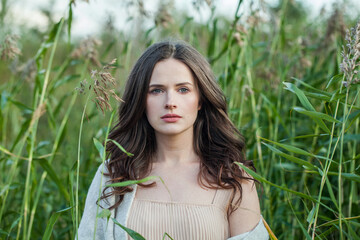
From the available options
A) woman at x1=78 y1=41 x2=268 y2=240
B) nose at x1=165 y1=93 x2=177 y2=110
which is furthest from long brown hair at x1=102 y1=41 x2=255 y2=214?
nose at x1=165 y1=93 x2=177 y2=110

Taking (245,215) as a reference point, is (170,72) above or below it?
above

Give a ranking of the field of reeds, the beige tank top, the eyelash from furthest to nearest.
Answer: the field of reeds < the eyelash < the beige tank top

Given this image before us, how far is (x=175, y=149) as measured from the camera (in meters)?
1.73

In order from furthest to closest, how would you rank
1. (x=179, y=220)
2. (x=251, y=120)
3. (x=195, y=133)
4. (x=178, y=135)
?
1. (x=251, y=120)
2. (x=195, y=133)
3. (x=178, y=135)
4. (x=179, y=220)

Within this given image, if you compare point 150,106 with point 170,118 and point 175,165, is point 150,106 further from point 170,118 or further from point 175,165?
point 175,165

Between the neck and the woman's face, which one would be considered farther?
the neck

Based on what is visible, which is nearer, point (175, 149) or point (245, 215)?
point (245, 215)

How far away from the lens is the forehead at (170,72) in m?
1.62

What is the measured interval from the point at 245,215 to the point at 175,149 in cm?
37

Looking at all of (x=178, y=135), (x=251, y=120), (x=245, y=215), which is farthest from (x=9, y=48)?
(x=251, y=120)

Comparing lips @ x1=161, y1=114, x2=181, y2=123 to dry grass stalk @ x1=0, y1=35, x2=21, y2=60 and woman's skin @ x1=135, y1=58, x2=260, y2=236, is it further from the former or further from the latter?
dry grass stalk @ x1=0, y1=35, x2=21, y2=60

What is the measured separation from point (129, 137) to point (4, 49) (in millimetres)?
615

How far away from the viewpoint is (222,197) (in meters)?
1.62

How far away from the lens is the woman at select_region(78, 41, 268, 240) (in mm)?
1571
